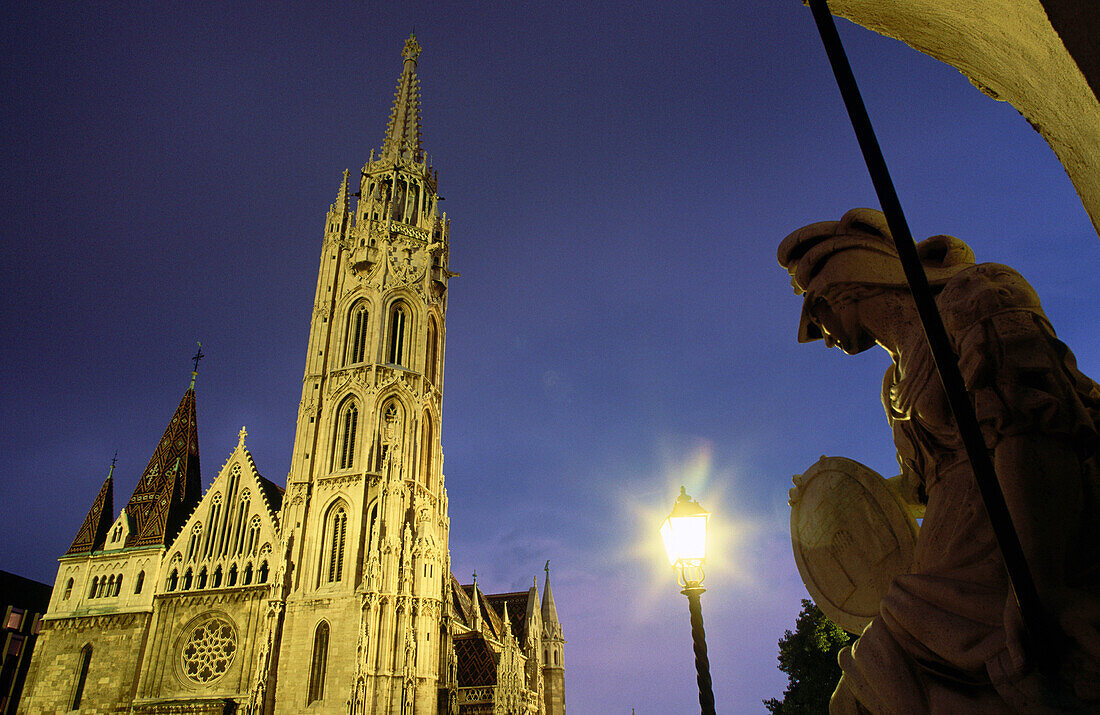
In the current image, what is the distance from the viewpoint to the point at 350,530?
25.7m

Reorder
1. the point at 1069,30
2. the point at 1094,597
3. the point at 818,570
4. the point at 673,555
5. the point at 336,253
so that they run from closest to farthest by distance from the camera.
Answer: the point at 1094,597, the point at 1069,30, the point at 818,570, the point at 673,555, the point at 336,253

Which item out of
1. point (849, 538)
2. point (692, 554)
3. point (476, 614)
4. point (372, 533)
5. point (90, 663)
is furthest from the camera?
point (476, 614)

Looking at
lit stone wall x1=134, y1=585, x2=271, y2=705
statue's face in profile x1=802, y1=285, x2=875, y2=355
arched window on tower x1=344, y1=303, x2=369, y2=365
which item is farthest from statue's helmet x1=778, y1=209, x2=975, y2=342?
arched window on tower x1=344, y1=303, x2=369, y2=365

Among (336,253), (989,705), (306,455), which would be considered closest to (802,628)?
(306,455)

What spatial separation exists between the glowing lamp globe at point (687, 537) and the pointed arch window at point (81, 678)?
94.9 ft

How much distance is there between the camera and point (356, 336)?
100ft

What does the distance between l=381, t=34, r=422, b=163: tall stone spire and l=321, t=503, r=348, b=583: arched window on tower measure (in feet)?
66.4

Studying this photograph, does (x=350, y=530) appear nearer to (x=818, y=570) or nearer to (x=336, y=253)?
(x=336, y=253)

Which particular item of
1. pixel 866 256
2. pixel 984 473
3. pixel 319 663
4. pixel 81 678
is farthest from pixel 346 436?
pixel 984 473

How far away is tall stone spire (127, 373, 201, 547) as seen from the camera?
2898 cm

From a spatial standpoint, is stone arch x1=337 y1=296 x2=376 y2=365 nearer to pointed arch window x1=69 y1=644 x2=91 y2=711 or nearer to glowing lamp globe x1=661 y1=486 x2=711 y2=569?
pointed arch window x1=69 y1=644 x2=91 y2=711

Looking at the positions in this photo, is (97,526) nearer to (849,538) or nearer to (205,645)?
(205,645)

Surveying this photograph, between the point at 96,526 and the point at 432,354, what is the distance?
16.7 metres

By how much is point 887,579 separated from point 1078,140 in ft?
5.03
